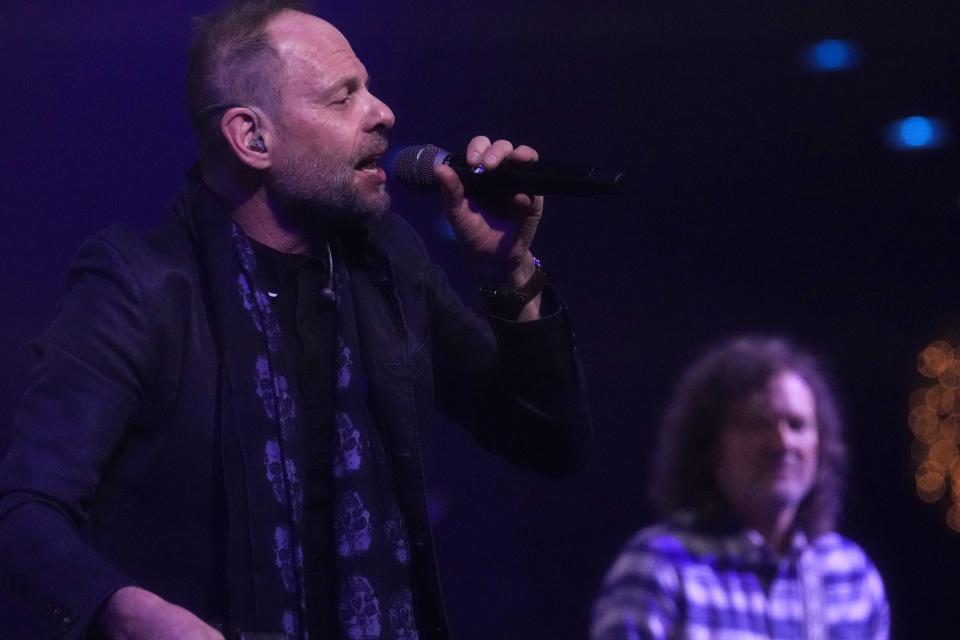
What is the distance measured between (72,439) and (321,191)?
52 cm

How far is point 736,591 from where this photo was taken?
1.52m

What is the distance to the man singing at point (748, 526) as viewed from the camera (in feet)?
4.93

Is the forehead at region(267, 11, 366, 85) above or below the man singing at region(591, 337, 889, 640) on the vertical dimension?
above

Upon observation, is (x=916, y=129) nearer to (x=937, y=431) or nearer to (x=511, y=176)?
(x=937, y=431)

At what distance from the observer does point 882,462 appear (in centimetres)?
293

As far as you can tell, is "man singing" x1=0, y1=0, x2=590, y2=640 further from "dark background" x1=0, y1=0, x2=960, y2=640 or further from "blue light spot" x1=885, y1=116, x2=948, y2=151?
"blue light spot" x1=885, y1=116, x2=948, y2=151

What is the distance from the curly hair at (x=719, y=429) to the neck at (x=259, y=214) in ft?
2.10

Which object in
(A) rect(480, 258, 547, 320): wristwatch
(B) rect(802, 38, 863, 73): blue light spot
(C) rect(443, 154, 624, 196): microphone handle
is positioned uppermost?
(B) rect(802, 38, 863, 73): blue light spot

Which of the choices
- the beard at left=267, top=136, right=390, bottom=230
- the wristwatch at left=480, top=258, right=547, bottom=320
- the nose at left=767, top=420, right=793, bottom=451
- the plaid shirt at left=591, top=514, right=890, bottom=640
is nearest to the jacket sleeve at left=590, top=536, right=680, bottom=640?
the plaid shirt at left=591, top=514, right=890, bottom=640

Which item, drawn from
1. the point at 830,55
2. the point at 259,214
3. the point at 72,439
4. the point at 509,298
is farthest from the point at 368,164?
the point at 830,55

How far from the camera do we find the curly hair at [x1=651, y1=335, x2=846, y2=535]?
162cm

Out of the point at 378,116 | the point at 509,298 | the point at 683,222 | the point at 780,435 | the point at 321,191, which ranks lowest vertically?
the point at 780,435

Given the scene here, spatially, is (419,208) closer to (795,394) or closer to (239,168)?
(239,168)

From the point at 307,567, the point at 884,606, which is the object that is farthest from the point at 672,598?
the point at 307,567
